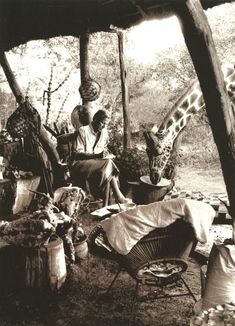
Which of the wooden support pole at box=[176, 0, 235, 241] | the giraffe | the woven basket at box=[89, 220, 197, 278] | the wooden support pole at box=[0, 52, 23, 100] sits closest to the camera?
the wooden support pole at box=[176, 0, 235, 241]

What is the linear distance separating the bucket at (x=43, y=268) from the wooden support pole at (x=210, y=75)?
220cm

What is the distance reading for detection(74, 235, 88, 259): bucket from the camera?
557 centimetres

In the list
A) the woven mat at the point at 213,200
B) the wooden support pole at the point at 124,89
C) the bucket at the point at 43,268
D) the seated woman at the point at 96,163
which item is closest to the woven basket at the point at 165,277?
the bucket at the point at 43,268

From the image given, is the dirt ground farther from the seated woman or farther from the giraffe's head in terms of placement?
the seated woman

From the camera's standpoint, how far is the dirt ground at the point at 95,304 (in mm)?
4184

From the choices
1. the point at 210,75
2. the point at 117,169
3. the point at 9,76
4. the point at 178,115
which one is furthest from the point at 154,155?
the point at 9,76

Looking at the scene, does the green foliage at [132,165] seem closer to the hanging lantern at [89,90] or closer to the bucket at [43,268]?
the hanging lantern at [89,90]

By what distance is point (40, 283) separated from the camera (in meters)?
4.67

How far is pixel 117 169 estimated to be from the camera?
7582mm

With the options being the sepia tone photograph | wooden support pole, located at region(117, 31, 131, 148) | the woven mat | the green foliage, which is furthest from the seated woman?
wooden support pole, located at region(117, 31, 131, 148)

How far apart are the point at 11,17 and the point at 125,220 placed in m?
5.50

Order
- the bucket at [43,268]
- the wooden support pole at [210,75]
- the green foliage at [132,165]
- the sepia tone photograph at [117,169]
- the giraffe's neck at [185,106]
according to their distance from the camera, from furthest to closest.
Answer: the green foliage at [132,165] → the giraffe's neck at [185,106] → the bucket at [43,268] → the sepia tone photograph at [117,169] → the wooden support pole at [210,75]

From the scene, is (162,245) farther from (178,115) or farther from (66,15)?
(66,15)

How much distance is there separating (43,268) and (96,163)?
3.09m
